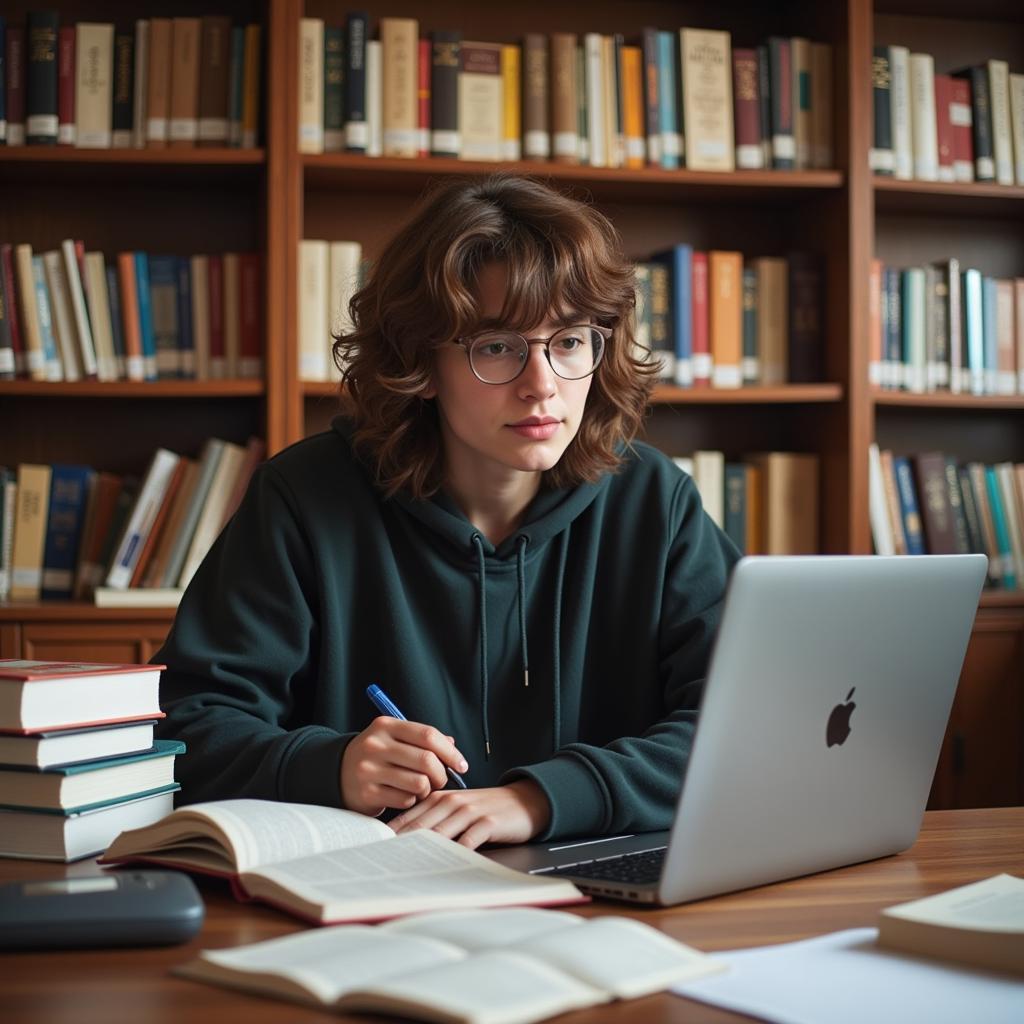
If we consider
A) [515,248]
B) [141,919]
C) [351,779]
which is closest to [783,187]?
[515,248]

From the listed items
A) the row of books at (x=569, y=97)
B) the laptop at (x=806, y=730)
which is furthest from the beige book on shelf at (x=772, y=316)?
the laptop at (x=806, y=730)

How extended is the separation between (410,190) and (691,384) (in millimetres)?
764

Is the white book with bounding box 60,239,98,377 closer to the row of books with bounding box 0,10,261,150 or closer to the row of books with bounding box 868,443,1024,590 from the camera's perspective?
the row of books with bounding box 0,10,261,150

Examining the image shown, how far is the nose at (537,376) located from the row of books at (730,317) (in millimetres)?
1383

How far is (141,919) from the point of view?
796 mm

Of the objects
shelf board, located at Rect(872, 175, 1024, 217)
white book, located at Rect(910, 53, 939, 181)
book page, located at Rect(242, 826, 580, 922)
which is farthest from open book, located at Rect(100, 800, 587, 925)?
white book, located at Rect(910, 53, 939, 181)

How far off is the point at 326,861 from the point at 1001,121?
267cm

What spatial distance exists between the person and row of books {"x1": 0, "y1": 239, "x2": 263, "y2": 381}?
1173 millimetres

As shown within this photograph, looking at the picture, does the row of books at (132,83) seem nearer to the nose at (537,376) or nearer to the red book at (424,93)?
the red book at (424,93)

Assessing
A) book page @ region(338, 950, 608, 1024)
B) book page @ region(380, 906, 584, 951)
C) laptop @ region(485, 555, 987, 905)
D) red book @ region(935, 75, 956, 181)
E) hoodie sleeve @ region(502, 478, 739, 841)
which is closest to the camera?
book page @ region(338, 950, 608, 1024)

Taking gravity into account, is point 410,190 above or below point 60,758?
above

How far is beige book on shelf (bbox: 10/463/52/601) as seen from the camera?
2.70 metres

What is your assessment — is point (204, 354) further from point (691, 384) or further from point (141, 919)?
point (141, 919)

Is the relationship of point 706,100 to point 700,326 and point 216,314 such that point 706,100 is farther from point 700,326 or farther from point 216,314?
point 216,314
